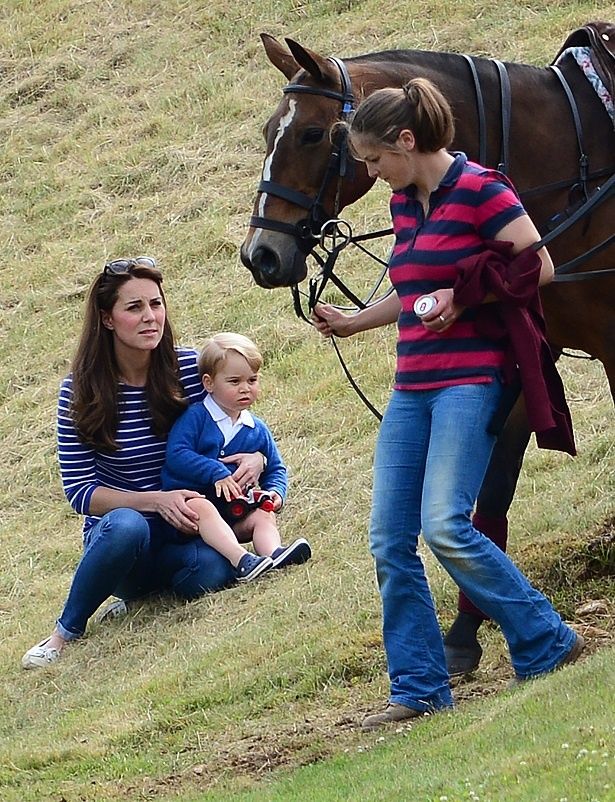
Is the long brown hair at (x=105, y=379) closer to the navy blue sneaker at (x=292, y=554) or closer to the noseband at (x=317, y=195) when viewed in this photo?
the navy blue sneaker at (x=292, y=554)

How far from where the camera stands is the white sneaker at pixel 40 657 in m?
7.23

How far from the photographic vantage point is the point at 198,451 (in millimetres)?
7445

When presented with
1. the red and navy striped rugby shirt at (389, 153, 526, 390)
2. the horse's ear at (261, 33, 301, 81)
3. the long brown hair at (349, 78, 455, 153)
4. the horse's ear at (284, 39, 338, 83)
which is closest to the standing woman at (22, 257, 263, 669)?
the horse's ear at (261, 33, 301, 81)

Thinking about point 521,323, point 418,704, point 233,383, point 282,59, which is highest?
point 282,59

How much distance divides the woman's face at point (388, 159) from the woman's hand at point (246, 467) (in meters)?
2.91

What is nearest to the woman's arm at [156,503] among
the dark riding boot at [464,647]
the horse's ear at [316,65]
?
the dark riding boot at [464,647]

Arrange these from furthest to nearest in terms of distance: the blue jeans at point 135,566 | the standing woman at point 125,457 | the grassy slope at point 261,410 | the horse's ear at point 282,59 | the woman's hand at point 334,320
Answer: the standing woman at point 125,457 < the blue jeans at point 135,566 < the horse's ear at point 282,59 < the grassy slope at point 261,410 < the woman's hand at point 334,320

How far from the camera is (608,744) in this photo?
3947mm

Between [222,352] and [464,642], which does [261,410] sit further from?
[464,642]

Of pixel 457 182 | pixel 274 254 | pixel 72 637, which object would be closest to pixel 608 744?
pixel 457 182

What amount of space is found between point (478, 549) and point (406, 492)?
0.30 meters

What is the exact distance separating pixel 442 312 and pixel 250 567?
301 centimetres

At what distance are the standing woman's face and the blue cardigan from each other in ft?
1.37

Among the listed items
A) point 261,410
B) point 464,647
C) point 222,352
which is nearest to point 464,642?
point 464,647
